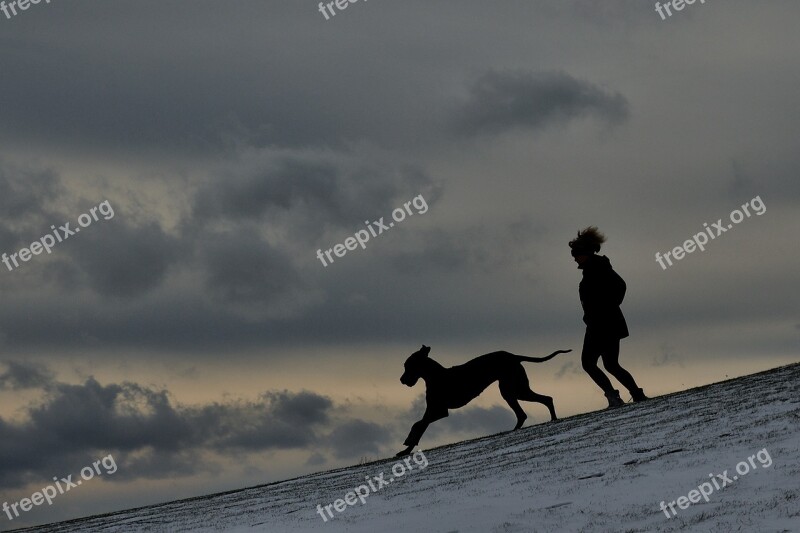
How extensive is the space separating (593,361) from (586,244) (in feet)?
6.50

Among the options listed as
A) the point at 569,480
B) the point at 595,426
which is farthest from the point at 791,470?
the point at 595,426

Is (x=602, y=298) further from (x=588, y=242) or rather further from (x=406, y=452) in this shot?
(x=406, y=452)

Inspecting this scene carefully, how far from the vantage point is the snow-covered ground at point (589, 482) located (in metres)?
10.4

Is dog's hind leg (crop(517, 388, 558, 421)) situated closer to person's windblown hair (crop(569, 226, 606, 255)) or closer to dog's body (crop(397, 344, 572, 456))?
dog's body (crop(397, 344, 572, 456))

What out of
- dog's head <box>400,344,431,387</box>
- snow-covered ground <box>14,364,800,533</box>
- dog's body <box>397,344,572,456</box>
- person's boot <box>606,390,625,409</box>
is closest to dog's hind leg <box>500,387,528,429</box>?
dog's body <box>397,344,572,456</box>

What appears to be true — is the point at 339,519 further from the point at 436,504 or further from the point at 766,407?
the point at 766,407

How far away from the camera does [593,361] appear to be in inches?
681

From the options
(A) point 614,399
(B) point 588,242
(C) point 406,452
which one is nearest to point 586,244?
(B) point 588,242

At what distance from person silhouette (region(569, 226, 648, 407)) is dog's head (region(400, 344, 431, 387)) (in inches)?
132

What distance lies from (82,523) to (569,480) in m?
10.2

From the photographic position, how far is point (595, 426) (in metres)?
15.9

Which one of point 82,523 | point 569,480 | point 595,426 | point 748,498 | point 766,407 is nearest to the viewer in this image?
point 748,498

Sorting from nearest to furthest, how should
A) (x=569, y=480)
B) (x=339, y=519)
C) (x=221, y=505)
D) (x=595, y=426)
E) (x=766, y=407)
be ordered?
(x=569, y=480) → (x=339, y=519) → (x=766, y=407) → (x=595, y=426) → (x=221, y=505)

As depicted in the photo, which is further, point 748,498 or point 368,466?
point 368,466
